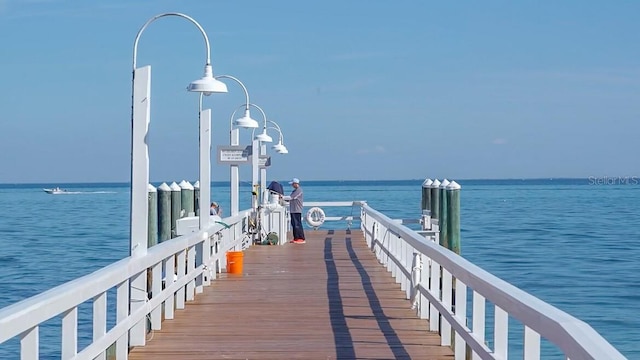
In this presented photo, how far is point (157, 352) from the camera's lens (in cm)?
933

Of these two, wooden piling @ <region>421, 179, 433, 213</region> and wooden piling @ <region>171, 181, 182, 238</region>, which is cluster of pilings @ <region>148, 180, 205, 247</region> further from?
wooden piling @ <region>421, 179, 433, 213</region>

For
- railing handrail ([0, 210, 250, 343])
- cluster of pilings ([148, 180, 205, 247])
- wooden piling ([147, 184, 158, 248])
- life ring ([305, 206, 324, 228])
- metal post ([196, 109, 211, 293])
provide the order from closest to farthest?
1. railing handrail ([0, 210, 250, 343])
2. metal post ([196, 109, 211, 293])
3. wooden piling ([147, 184, 158, 248])
4. cluster of pilings ([148, 180, 205, 247])
5. life ring ([305, 206, 324, 228])

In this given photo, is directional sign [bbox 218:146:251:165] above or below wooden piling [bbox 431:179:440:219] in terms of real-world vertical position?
above

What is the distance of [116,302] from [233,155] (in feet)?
31.5

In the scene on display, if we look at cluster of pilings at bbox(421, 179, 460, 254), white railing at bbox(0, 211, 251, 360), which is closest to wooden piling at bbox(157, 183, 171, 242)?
white railing at bbox(0, 211, 251, 360)

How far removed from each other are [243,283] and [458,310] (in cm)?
752

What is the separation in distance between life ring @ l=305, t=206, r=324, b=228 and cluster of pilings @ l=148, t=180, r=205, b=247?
1378 cm

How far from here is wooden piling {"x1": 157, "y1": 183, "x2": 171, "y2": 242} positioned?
1688cm

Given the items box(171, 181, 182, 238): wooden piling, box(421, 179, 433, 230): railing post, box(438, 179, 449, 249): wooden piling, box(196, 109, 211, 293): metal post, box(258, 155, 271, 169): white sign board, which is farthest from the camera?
box(258, 155, 271, 169): white sign board

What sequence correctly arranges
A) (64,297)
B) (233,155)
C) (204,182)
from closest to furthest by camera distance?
(64,297)
(204,182)
(233,155)

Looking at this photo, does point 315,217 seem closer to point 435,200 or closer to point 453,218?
point 435,200

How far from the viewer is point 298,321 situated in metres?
11.2

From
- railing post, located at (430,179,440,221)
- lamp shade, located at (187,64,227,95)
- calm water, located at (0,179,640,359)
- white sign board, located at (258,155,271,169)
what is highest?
lamp shade, located at (187,64,227,95)

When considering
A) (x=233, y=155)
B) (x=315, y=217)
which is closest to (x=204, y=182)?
(x=233, y=155)
